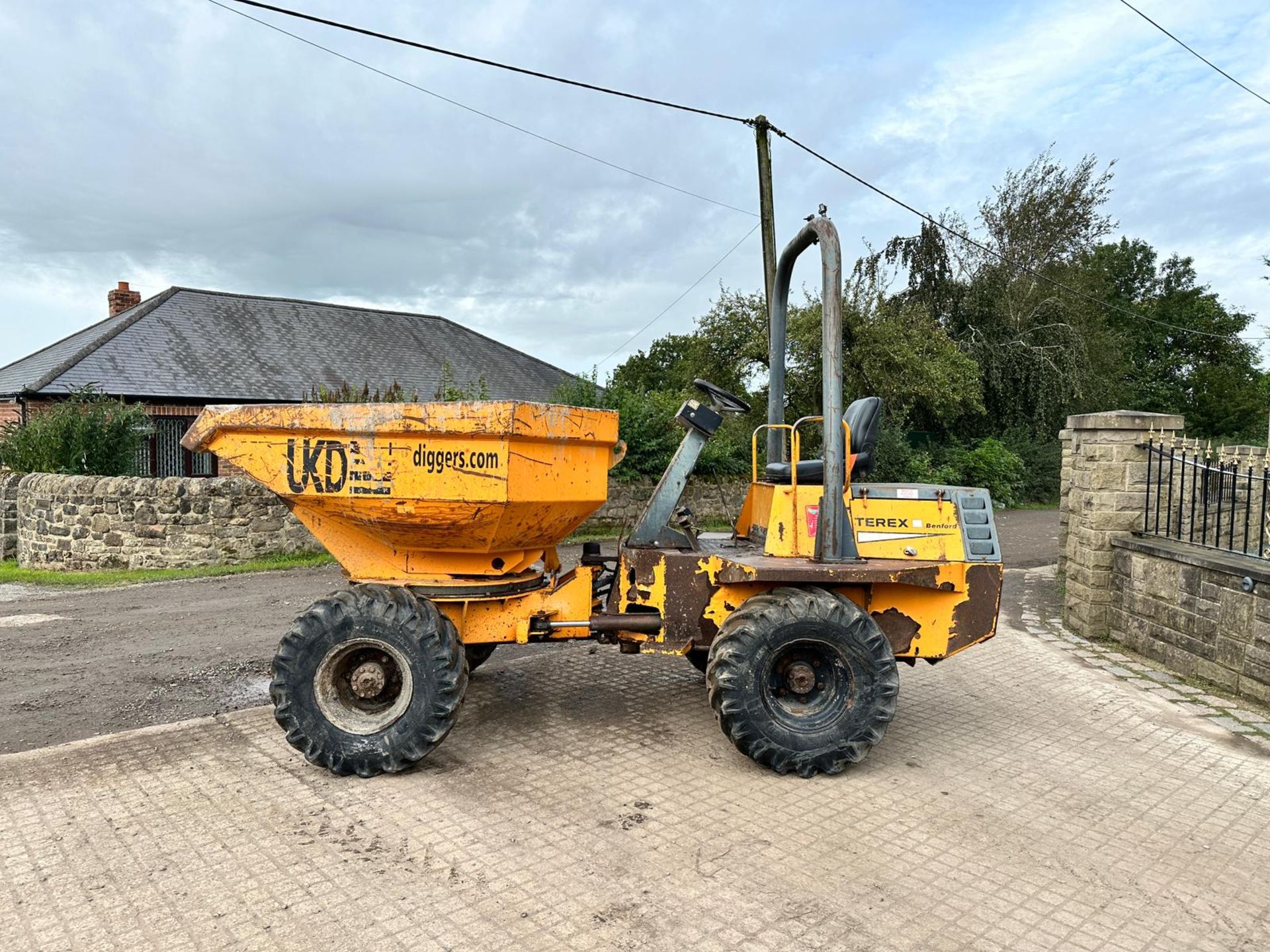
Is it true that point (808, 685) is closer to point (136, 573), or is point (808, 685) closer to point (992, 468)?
point (136, 573)

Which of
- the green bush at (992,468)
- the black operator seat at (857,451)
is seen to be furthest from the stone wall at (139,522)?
the green bush at (992,468)

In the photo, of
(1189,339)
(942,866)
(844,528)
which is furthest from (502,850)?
(1189,339)

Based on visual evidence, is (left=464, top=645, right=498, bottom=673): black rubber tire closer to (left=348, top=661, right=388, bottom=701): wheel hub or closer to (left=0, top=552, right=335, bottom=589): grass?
(left=348, top=661, right=388, bottom=701): wheel hub

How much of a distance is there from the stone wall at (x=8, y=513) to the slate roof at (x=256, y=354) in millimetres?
5386

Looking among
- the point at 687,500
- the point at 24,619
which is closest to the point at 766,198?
the point at 687,500

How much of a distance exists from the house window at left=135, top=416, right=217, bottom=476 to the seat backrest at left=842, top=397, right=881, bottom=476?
16.7m

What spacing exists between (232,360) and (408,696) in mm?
18594

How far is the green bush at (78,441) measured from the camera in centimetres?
1290

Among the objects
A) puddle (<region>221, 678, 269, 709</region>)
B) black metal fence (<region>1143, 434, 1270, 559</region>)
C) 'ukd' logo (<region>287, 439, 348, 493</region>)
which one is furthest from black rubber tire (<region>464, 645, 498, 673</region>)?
black metal fence (<region>1143, 434, 1270, 559</region>)

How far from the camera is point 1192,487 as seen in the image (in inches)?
290

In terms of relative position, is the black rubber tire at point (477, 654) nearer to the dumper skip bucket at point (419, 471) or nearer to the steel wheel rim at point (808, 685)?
the dumper skip bucket at point (419, 471)

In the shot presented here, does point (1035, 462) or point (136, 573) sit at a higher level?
point (1035, 462)

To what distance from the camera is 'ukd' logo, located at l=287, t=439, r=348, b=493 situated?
449 cm

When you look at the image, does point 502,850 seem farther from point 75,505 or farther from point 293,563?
point 75,505
